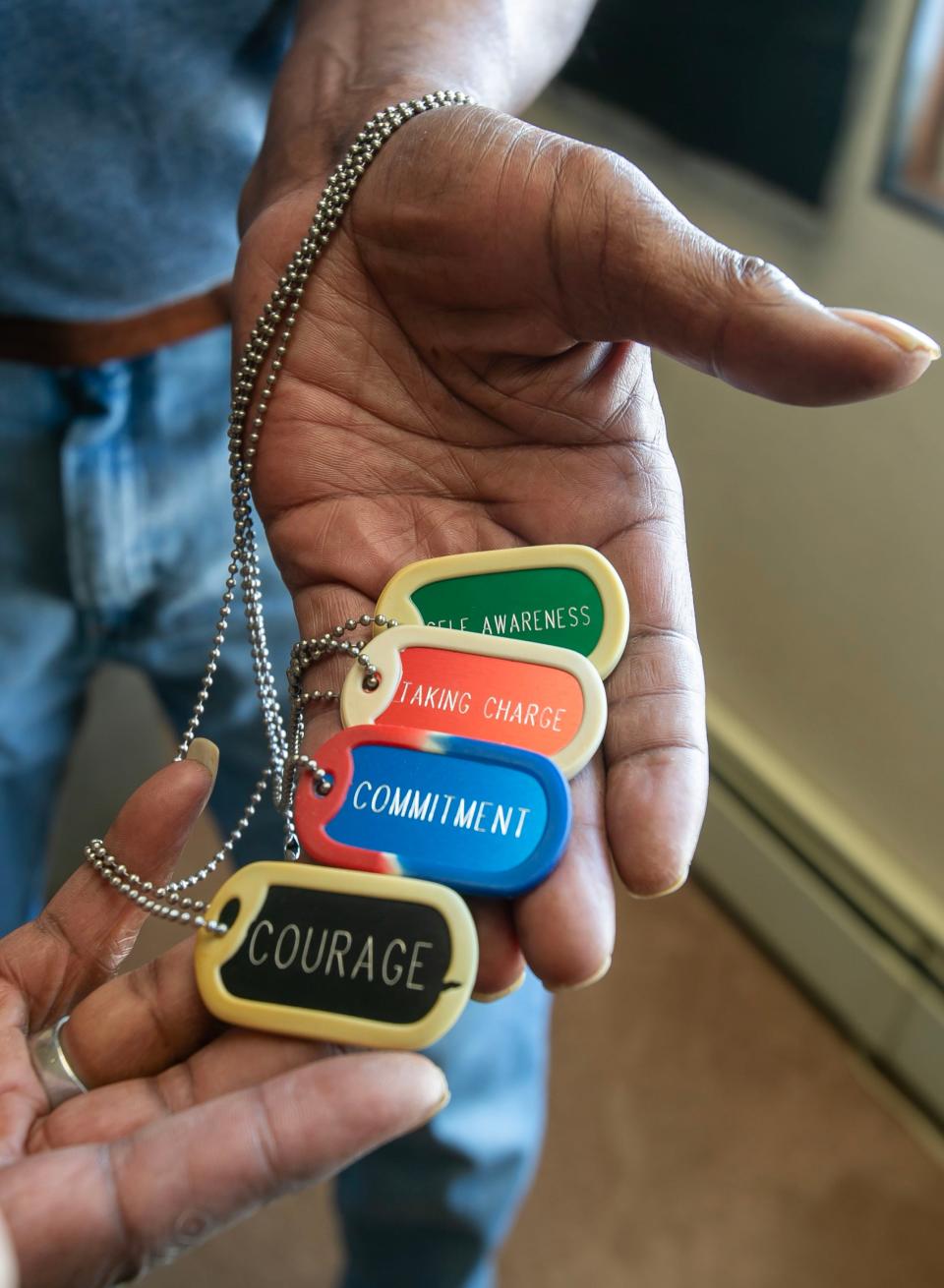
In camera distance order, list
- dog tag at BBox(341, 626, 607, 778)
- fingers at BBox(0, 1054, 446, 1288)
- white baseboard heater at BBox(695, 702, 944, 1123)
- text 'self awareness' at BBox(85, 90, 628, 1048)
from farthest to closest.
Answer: white baseboard heater at BBox(695, 702, 944, 1123), dog tag at BBox(341, 626, 607, 778), text 'self awareness' at BBox(85, 90, 628, 1048), fingers at BBox(0, 1054, 446, 1288)

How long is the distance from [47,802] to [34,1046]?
1.73 ft

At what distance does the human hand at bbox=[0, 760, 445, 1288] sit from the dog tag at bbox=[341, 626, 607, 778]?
0.14 meters

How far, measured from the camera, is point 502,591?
0.75 m

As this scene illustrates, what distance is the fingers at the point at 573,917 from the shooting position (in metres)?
0.55

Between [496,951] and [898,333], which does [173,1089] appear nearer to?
[496,951]

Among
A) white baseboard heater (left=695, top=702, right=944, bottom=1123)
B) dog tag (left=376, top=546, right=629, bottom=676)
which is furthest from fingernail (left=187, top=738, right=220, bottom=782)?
white baseboard heater (left=695, top=702, right=944, bottom=1123)

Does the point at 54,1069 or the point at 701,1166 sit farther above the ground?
the point at 54,1069

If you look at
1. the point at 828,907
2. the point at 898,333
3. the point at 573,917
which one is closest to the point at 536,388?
the point at 898,333

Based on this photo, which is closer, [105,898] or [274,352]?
[105,898]

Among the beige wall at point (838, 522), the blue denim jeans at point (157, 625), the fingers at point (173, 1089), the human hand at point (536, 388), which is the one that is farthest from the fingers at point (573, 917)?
the beige wall at point (838, 522)

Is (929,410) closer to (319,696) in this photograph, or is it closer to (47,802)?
(319,696)

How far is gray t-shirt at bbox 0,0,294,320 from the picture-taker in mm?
768

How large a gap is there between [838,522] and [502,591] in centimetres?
66

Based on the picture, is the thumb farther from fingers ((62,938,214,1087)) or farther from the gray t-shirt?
fingers ((62,938,214,1087))
